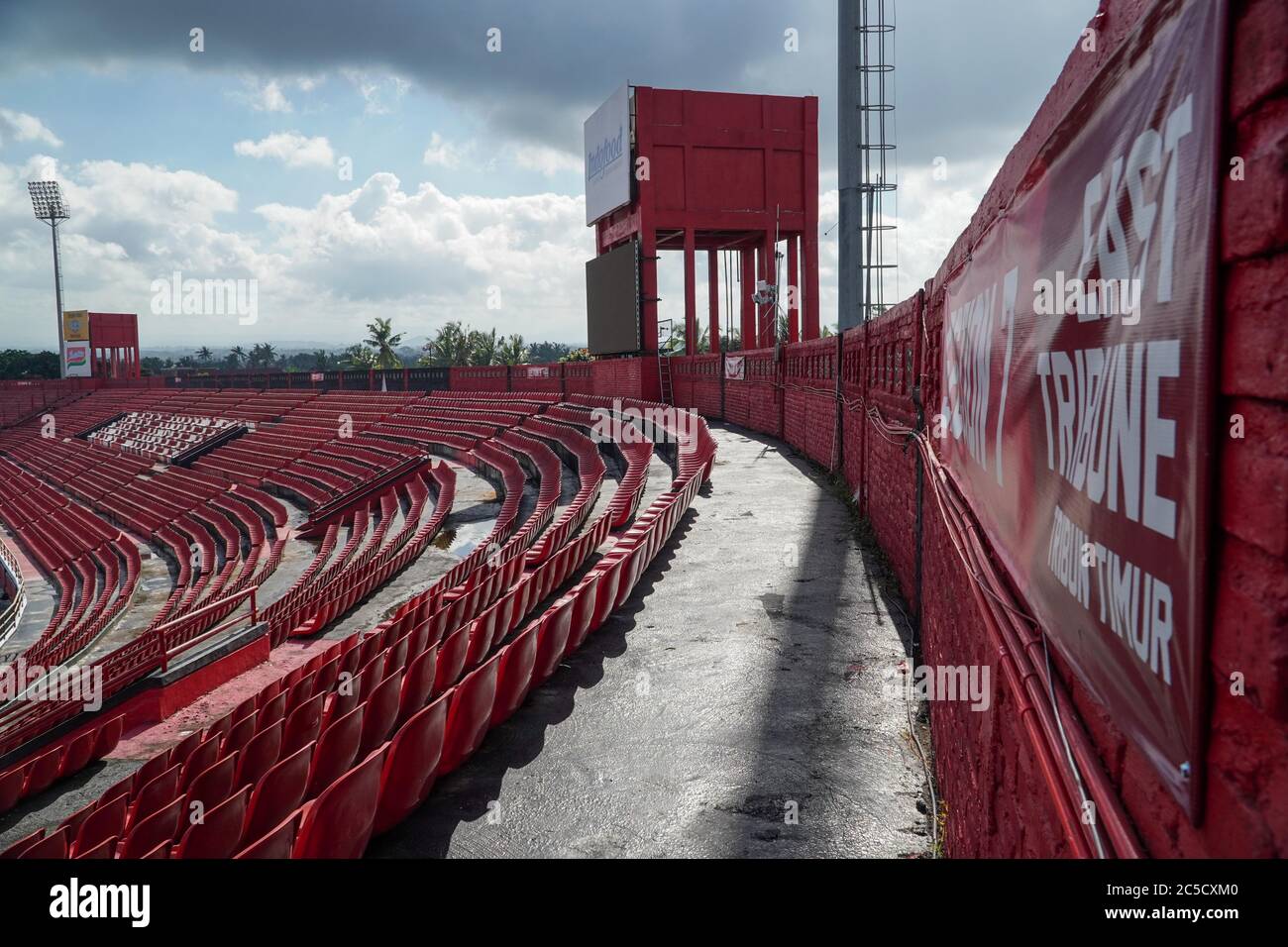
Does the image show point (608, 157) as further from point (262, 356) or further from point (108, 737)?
point (262, 356)

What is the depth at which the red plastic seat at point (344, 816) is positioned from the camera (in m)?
3.30

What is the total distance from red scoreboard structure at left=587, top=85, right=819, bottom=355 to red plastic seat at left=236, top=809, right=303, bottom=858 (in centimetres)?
2718

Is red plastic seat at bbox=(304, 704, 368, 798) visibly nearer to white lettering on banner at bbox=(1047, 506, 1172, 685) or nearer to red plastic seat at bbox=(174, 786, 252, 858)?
red plastic seat at bbox=(174, 786, 252, 858)

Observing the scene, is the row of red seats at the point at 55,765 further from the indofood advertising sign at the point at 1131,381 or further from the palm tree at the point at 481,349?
the palm tree at the point at 481,349

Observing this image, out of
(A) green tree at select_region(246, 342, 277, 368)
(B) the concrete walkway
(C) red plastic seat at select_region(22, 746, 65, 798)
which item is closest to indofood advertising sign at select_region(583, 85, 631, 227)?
(B) the concrete walkway

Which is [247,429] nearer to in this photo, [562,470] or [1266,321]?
[562,470]

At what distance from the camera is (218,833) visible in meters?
3.73

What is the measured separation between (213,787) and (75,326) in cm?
7239

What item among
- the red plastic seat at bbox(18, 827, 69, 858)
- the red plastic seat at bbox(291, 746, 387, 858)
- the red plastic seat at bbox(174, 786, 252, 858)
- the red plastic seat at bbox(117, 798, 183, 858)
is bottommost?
the red plastic seat at bbox(18, 827, 69, 858)

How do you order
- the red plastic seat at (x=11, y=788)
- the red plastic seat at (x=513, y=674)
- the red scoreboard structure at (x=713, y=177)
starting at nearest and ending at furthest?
1. the red plastic seat at (x=513, y=674)
2. the red plastic seat at (x=11, y=788)
3. the red scoreboard structure at (x=713, y=177)

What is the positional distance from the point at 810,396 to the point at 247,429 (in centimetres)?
3257

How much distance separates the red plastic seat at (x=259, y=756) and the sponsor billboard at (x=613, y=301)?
26.1 m

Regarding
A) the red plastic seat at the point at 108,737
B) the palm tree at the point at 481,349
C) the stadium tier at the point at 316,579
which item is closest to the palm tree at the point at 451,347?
the palm tree at the point at 481,349

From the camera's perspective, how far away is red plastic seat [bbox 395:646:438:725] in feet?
17.7
